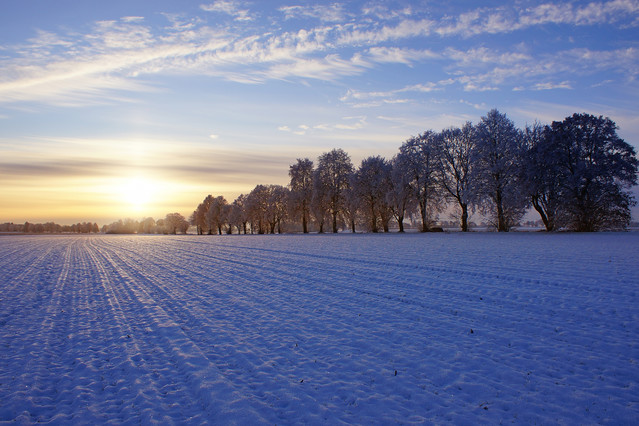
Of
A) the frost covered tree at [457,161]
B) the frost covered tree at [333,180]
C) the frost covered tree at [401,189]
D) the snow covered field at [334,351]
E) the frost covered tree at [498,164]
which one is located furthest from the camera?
the frost covered tree at [333,180]

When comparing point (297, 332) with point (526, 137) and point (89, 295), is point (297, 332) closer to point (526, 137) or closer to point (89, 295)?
point (89, 295)

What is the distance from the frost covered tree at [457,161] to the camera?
5066 cm

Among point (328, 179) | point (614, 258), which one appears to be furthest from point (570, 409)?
point (328, 179)

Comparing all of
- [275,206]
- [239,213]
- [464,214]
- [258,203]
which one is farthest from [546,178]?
[239,213]

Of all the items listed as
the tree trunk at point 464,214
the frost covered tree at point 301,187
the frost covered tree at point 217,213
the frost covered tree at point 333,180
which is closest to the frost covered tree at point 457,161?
the tree trunk at point 464,214

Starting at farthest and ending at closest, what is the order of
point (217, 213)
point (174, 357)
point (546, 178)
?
point (217, 213) → point (546, 178) → point (174, 357)

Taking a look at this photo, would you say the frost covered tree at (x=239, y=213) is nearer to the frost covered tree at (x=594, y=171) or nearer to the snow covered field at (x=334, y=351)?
the frost covered tree at (x=594, y=171)

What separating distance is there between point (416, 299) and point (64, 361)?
9.75m

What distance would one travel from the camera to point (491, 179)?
46.9m

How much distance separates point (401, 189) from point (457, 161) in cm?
930

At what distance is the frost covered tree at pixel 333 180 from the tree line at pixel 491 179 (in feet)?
0.64

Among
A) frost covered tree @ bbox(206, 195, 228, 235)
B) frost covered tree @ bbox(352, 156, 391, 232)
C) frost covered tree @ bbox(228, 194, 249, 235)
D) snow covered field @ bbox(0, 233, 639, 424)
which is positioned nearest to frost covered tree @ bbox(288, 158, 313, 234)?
frost covered tree @ bbox(352, 156, 391, 232)

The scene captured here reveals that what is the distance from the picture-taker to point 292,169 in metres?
71.9

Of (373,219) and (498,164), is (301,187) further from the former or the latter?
(498,164)
